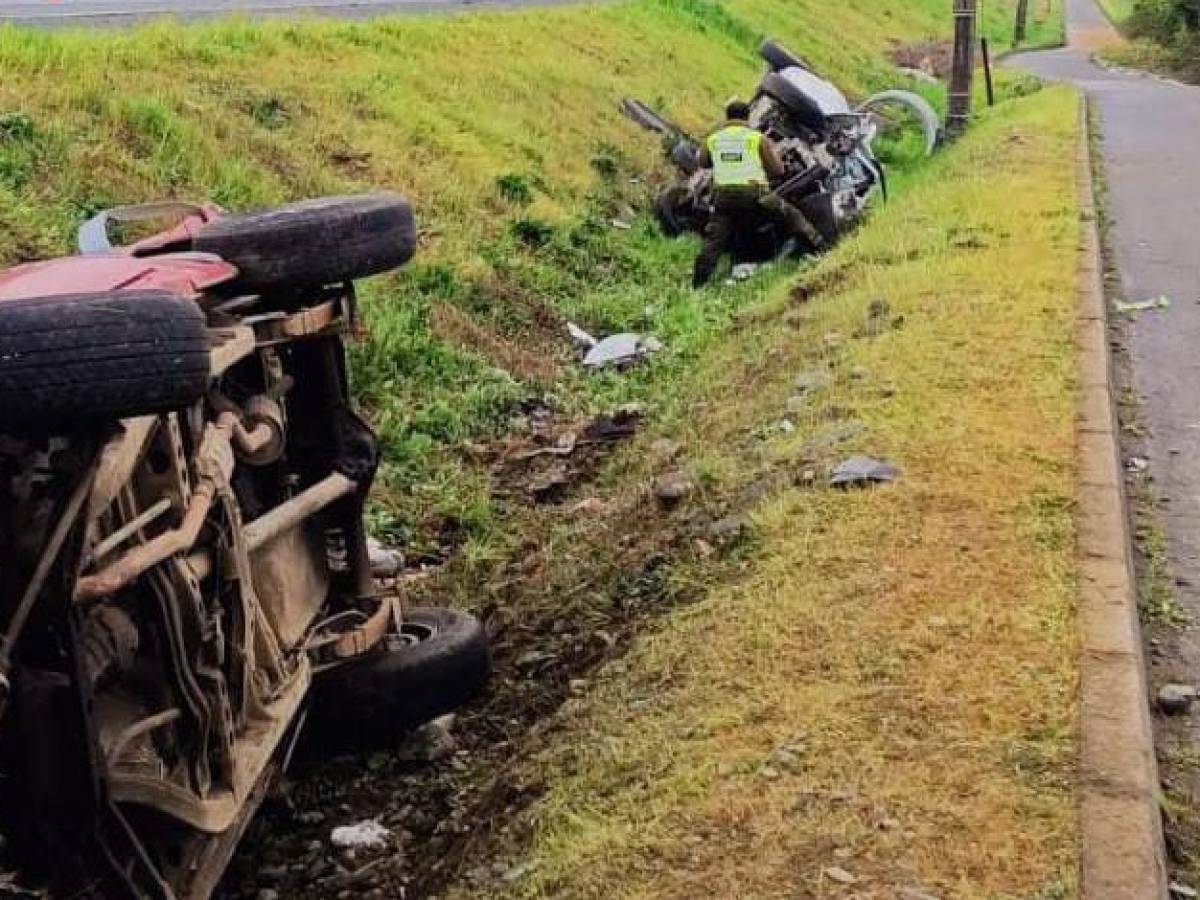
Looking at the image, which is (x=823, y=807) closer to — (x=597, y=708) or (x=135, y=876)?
(x=597, y=708)

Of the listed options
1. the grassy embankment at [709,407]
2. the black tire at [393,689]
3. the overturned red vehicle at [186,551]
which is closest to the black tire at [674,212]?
the grassy embankment at [709,407]

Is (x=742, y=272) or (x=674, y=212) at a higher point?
(x=674, y=212)

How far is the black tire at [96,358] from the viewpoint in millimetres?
2820

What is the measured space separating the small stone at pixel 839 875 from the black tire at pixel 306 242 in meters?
2.15

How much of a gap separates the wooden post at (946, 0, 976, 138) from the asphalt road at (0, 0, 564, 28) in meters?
5.38

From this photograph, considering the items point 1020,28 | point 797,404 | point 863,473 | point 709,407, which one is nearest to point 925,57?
point 1020,28

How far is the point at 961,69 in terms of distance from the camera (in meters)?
18.0

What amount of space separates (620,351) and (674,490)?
142 inches

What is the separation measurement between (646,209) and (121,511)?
10517mm

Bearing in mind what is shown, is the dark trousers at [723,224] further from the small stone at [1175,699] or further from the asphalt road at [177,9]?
the small stone at [1175,699]

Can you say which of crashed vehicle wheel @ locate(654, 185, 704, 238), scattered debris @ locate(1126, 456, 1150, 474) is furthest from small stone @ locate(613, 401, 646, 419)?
crashed vehicle wheel @ locate(654, 185, 704, 238)

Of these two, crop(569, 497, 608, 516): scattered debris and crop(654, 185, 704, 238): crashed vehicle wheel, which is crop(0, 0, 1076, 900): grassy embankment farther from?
crop(654, 185, 704, 238): crashed vehicle wheel

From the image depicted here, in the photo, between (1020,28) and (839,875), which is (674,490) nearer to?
(839,875)

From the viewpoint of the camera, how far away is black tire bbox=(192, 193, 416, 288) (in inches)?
170
